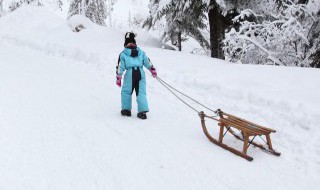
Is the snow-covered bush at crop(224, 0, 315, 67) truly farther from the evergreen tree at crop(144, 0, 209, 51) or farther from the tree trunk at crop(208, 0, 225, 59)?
the evergreen tree at crop(144, 0, 209, 51)

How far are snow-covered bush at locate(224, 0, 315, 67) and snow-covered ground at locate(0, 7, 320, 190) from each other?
79 centimetres

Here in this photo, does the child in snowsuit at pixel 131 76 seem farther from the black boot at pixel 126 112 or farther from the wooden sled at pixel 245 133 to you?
the wooden sled at pixel 245 133

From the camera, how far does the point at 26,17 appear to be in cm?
2427

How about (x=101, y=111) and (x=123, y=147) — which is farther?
(x=101, y=111)

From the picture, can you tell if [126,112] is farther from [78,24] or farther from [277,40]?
[78,24]

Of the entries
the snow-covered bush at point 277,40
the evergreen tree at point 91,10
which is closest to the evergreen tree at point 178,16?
the snow-covered bush at point 277,40

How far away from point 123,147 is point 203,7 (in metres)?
8.76

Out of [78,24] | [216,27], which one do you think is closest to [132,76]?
[216,27]

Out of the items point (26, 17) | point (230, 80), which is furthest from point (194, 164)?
point (26, 17)

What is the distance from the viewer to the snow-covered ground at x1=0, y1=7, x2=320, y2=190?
4484mm

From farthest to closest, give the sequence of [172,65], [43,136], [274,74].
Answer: [172,65]
[274,74]
[43,136]

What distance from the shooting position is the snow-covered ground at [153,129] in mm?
4484

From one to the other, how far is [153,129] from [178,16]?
8771mm

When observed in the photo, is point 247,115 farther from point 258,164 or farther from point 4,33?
point 4,33
